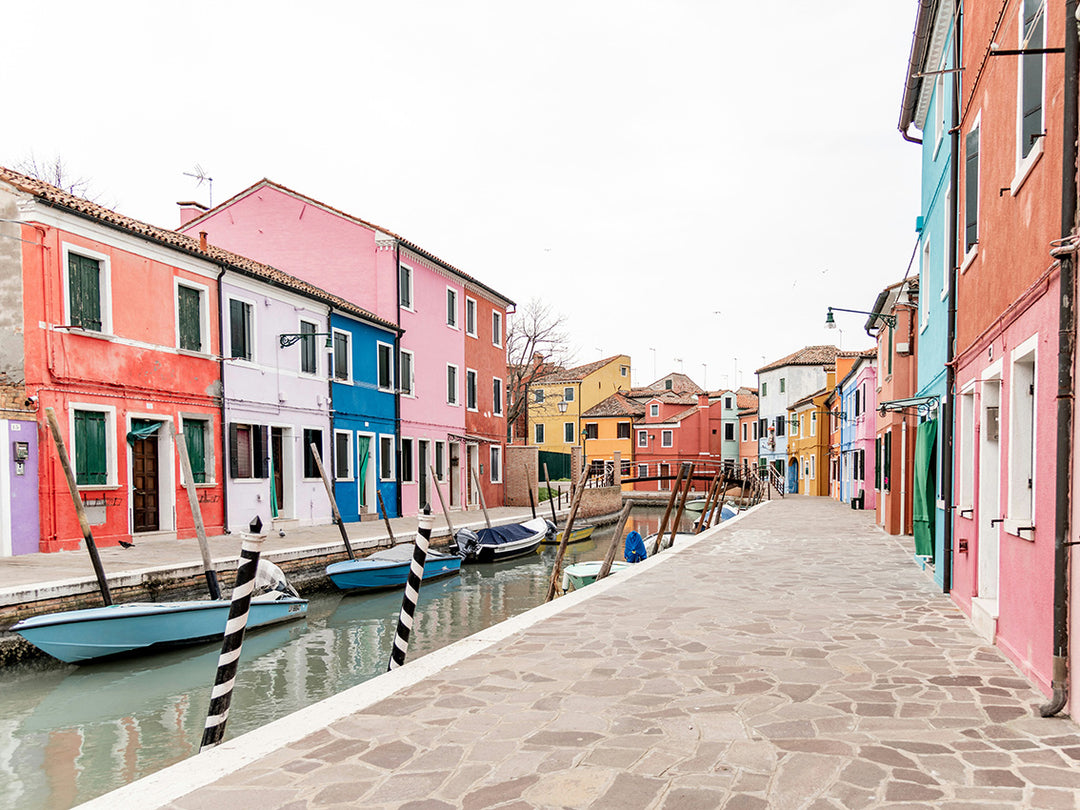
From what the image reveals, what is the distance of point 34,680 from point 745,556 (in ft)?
32.1

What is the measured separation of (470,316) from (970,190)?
23.2 meters

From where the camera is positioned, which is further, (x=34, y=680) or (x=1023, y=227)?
(x=34, y=680)

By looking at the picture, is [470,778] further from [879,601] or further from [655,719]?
[879,601]

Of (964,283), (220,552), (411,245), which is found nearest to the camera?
(964,283)

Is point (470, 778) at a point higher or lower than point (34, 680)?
higher

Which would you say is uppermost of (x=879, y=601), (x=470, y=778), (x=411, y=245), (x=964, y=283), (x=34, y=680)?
(x=411, y=245)

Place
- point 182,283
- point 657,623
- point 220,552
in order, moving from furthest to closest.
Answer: point 182,283 < point 220,552 < point 657,623

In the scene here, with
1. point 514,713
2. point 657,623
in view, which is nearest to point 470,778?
point 514,713

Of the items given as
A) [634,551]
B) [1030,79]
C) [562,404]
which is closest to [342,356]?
[634,551]

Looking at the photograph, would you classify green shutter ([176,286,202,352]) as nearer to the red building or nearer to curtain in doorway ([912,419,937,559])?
the red building

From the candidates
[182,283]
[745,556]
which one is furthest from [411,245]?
[745,556]

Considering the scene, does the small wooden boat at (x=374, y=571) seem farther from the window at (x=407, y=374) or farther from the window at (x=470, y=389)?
the window at (x=470, y=389)

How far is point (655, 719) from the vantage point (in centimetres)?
435

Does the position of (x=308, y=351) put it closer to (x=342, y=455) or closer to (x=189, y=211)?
(x=342, y=455)
